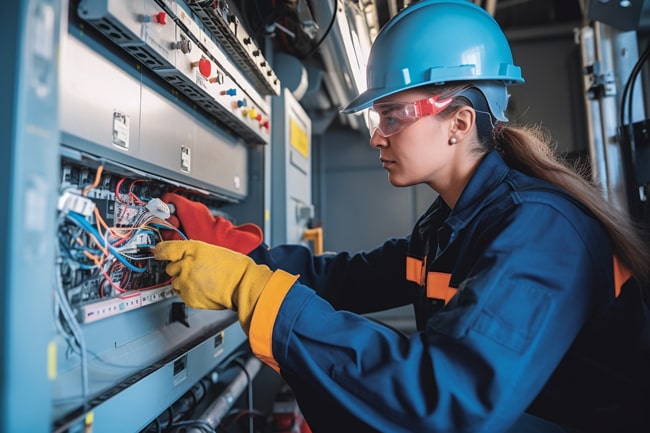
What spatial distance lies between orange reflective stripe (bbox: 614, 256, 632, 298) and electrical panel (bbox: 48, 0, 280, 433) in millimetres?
924

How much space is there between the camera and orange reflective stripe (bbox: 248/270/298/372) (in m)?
0.79

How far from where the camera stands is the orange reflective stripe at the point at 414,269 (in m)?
1.21

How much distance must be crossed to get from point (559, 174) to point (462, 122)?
0.23 metres

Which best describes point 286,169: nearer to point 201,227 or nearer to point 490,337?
point 201,227

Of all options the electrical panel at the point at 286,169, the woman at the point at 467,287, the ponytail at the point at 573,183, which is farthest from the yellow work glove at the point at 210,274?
A: the electrical panel at the point at 286,169

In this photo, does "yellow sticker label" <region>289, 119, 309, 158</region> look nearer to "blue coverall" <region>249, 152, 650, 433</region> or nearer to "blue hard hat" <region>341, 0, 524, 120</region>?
"blue hard hat" <region>341, 0, 524, 120</region>

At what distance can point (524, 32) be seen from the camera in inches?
121

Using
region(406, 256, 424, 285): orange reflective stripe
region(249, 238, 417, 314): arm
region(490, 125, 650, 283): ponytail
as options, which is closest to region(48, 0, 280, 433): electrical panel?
region(249, 238, 417, 314): arm

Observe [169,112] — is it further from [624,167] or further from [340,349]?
[624,167]

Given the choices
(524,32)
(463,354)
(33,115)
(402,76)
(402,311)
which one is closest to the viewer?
(33,115)

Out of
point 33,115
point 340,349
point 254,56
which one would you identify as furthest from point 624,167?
point 33,115

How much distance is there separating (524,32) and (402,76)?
2.56 metres

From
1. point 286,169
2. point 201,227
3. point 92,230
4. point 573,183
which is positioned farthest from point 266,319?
point 286,169

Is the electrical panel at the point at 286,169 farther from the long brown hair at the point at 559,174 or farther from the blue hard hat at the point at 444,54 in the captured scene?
the long brown hair at the point at 559,174
